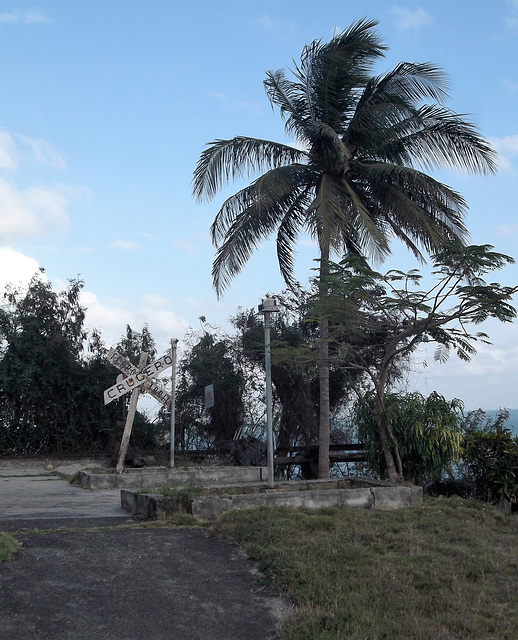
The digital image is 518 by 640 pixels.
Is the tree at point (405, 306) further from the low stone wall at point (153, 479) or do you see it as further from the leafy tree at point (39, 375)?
the leafy tree at point (39, 375)

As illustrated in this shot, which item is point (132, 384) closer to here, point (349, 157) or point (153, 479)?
point (153, 479)

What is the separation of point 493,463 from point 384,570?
6460 mm

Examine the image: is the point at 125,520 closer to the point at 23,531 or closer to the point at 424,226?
the point at 23,531

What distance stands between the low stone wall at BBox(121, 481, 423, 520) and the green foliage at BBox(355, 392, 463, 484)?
1.15 meters

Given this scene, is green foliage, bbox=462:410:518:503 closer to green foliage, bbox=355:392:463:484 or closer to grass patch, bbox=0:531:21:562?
green foliage, bbox=355:392:463:484

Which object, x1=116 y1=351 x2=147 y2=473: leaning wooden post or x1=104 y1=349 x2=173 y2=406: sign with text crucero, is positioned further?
x1=104 y1=349 x2=173 y2=406: sign with text crucero

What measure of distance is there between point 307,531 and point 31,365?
13.0 m

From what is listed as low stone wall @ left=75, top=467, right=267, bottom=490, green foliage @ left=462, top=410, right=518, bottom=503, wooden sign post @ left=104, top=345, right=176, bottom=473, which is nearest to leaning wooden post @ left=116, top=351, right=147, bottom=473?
wooden sign post @ left=104, top=345, right=176, bottom=473

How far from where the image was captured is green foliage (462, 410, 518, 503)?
10930 mm

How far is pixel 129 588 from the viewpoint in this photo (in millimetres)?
5309

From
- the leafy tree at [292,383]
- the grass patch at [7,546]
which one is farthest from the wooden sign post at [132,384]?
the grass patch at [7,546]

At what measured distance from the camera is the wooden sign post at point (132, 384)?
1365 centimetres

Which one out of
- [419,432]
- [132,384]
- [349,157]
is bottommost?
[419,432]

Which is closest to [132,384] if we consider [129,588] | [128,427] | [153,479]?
[128,427]
